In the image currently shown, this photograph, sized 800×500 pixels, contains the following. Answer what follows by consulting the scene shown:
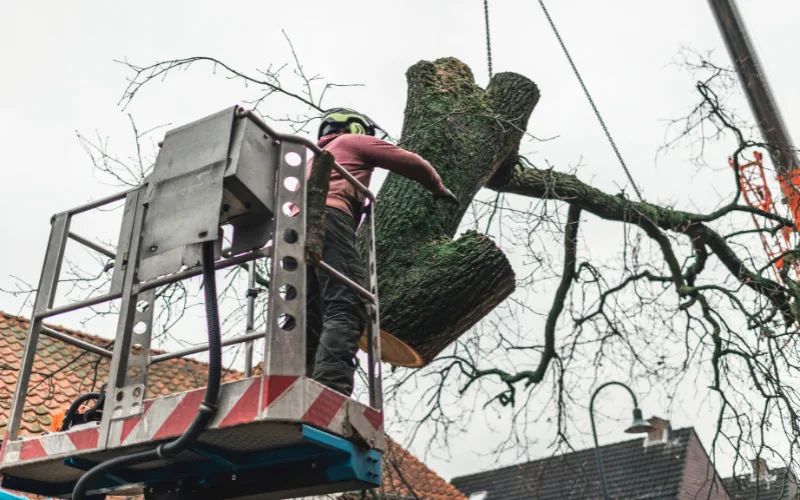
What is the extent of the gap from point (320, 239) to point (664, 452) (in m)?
22.1

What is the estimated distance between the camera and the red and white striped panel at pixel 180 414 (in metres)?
3.00

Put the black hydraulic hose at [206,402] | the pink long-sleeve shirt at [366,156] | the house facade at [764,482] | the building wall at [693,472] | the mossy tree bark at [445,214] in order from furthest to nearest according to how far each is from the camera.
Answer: the building wall at [693,472] < the house facade at [764,482] < the mossy tree bark at [445,214] < the pink long-sleeve shirt at [366,156] < the black hydraulic hose at [206,402]

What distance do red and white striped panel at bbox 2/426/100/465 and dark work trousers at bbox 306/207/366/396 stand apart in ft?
2.84

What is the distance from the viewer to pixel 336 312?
3.72 meters

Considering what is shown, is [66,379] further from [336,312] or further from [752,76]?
[752,76]

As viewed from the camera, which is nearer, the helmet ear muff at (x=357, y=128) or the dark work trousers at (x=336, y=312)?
the dark work trousers at (x=336, y=312)

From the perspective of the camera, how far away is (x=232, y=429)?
10.0 ft

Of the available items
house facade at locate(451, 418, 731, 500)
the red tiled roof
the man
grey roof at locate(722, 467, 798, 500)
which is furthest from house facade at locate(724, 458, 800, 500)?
house facade at locate(451, 418, 731, 500)

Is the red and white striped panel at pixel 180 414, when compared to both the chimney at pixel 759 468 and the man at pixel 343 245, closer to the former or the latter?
the man at pixel 343 245

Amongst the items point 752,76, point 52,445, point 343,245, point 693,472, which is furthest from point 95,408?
point 693,472

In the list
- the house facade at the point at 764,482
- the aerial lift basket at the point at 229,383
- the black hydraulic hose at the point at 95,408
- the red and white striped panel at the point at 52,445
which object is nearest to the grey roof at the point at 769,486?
the house facade at the point at 764,482

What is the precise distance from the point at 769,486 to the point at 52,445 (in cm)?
520

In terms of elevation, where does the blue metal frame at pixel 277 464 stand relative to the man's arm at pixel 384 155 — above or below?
below

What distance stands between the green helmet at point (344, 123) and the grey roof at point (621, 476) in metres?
17.3
